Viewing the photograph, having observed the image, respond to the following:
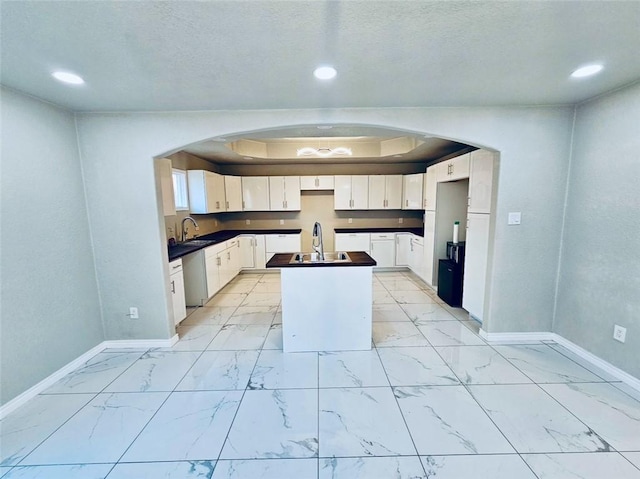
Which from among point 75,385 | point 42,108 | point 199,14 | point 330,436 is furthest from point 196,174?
point 330,436

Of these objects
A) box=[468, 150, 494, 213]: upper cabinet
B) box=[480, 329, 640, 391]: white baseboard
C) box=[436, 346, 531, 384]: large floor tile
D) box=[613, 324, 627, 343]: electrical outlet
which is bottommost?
box=[436, 346, 531, 384]: large floor tile

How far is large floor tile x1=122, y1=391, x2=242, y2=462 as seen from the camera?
5.49 feet

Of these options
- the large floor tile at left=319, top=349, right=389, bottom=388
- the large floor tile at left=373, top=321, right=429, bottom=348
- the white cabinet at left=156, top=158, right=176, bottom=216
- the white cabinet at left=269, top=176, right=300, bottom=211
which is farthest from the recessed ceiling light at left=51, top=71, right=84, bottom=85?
the white cabinet at left=269, top=176, right=300, bottom=211

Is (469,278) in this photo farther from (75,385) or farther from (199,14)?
(75,385)

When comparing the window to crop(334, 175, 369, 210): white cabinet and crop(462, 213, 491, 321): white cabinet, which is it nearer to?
crop(334, 175, 369, 210): white cabinet

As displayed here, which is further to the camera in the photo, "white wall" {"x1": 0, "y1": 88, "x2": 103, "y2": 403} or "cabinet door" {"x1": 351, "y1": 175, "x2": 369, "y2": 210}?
"cabinet door" {"x1": 351, "y1": 175, "x2": 369, "y2": 210}

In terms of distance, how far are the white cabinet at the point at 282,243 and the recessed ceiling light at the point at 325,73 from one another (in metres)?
3.88

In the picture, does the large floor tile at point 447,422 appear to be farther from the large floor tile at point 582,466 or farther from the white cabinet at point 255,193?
the white cabinet at point 255,193

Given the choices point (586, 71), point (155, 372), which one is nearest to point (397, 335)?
point (155, 372)

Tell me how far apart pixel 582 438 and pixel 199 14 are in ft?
10.6

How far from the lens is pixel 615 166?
2307 mm

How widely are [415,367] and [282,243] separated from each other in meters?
3.76

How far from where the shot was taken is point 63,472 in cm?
157

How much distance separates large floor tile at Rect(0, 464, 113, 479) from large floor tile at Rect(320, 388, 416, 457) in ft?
4.11
